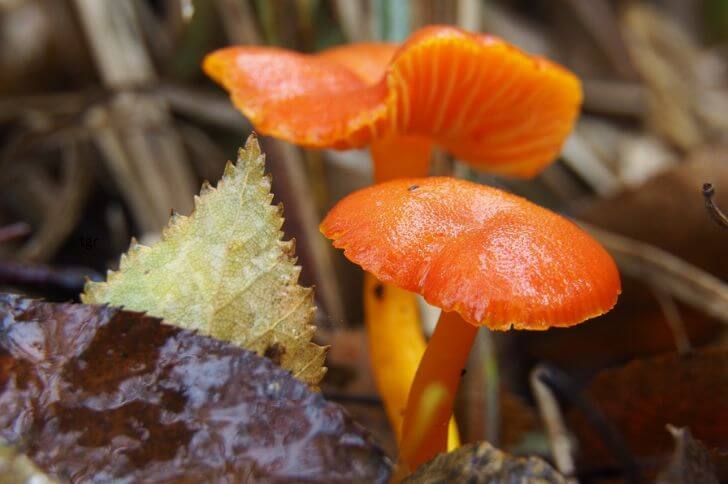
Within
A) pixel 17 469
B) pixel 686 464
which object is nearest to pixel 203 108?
pixel 17 469

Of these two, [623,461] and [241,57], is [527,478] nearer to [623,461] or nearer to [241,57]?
[623,461]

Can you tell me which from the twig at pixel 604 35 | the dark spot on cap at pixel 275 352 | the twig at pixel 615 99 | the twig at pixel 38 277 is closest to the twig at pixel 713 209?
the dark spot on cap at pixel 275 352

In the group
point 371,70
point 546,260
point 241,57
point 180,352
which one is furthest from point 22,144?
point 546,260

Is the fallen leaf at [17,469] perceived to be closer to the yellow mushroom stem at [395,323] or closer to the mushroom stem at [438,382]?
the mushroom stem at [438,382]

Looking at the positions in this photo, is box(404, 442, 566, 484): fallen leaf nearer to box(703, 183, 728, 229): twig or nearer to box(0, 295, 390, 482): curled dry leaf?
box(0, 295, 390, 482): curled dry leaf

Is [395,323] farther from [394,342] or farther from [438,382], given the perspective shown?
[438,382]

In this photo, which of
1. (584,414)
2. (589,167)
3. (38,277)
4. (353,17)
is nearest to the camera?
(584,414)
